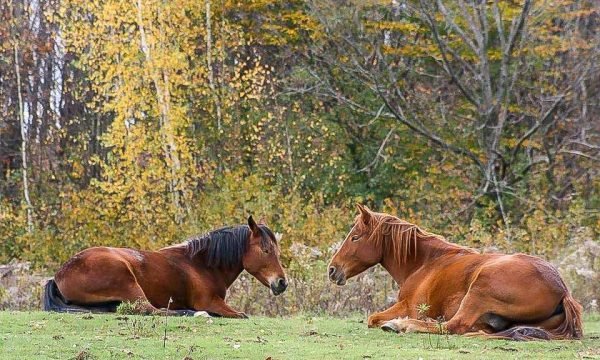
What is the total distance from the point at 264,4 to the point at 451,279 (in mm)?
19291

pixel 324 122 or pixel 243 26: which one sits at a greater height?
pixel 243 26

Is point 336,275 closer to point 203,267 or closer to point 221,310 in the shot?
point 221,310

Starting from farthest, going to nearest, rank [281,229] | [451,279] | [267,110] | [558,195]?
[558,195] < [267,110] < [281,229] < [451,279]

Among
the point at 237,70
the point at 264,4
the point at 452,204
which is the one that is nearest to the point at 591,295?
the point at 452,204

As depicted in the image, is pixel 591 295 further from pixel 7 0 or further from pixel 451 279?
pixel 7 0

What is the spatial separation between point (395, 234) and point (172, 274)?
8.32 ft

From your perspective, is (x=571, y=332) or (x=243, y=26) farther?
(x=243, y=26)

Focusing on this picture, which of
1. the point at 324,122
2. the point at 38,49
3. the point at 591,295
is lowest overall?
the point at 591,295

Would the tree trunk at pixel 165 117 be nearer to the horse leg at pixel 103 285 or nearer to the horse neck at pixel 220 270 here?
the horse neck at pixel 220 270

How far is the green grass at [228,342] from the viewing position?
310 inches

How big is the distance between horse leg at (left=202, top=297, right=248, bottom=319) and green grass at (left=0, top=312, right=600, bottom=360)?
0.76 meters

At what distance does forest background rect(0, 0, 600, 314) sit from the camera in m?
20.5

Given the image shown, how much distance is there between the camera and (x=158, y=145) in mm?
22828

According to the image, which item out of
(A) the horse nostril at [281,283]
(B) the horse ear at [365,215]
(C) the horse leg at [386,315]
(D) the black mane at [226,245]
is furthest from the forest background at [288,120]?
(C) the horse leg at [386,315]
